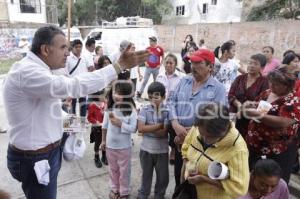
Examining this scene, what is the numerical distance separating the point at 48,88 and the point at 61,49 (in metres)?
0.32

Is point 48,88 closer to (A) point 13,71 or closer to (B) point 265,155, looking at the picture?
(A) point 13,71

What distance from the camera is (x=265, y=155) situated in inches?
106

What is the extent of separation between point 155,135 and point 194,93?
2.03 feet

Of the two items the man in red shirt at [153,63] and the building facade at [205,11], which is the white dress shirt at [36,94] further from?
the building facade at [205,11]

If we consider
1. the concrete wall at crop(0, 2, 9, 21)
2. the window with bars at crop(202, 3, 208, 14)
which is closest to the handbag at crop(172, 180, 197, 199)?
the concrete wall at crop(0, 2, 9, 21)

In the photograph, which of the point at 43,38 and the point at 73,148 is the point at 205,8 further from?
the point at 43,38

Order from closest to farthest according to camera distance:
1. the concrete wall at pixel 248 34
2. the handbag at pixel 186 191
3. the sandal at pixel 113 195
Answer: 1. the handbag at pixel 186 191
2. the sandal at pixel 113 195
3. the concrete wall at pixel 248 34

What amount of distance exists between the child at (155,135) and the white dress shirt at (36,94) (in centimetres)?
116

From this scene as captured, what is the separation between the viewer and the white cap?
2.34 metres

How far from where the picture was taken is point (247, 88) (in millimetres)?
3344

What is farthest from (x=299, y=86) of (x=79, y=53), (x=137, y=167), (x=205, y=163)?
(x=79, y=53)

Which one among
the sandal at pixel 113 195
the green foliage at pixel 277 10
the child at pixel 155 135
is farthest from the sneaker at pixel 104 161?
the green foliage at pixel 277 10

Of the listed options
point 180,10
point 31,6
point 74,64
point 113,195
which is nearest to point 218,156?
point 113,195

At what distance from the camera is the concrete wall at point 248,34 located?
13.7 meters
